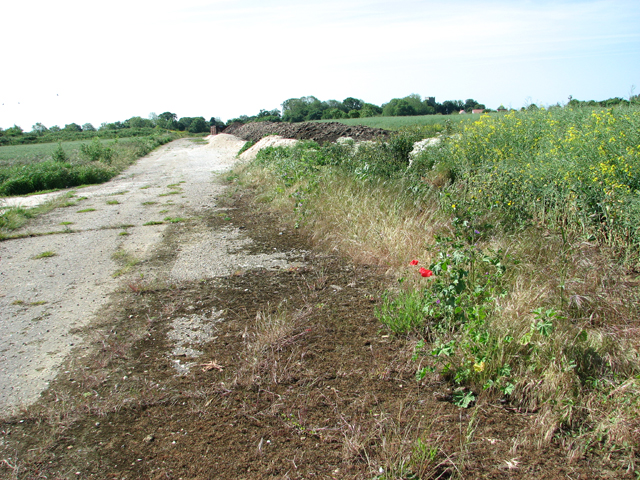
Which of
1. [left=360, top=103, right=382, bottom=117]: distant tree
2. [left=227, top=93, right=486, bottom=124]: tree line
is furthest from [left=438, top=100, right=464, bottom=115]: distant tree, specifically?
[left=360, top=103, right=382, bottom=117]: distant tree

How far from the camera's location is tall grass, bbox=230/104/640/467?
2.45m

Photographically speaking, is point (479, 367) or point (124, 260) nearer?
point (479, 367)

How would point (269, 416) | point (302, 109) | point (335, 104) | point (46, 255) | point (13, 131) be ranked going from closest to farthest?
point (269, 416), point (46, 255), point (13, 131), point (302, 109), point (335, 104)

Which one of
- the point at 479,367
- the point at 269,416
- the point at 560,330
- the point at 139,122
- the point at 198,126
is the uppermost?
the point at 139,122

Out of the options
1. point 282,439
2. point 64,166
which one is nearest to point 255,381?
point 282,439

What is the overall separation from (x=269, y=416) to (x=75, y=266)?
3998 mm

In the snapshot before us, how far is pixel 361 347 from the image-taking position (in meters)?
3.12

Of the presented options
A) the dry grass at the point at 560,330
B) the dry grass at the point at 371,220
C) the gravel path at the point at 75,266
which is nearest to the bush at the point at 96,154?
the gravel path at the point at 75,266

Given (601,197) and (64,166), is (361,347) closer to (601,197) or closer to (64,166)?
(601,197)

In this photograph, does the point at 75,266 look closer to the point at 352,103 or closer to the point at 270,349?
the point at 270,349

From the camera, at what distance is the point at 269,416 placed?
8.09ft

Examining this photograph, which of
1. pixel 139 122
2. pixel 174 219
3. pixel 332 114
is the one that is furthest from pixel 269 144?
pixel 139 122

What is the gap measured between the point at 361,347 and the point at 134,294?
2453mm

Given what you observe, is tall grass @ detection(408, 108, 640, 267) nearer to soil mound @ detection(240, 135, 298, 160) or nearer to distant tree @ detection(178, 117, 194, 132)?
soil mound @ detection(240, 135, 298, 160)
